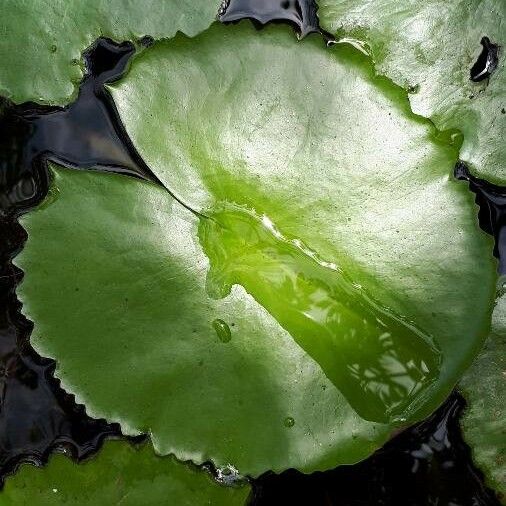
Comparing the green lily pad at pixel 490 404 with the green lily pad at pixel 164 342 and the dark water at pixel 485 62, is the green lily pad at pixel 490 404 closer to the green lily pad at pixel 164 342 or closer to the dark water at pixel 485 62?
the green lily pad at pixel 164 342

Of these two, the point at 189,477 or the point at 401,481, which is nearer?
the point at 189,477

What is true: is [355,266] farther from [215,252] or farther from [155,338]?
[155,338]

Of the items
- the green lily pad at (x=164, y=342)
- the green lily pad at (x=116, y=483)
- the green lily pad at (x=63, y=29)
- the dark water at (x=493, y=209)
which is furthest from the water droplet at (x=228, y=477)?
the green lily pad at (x=63, y=29)

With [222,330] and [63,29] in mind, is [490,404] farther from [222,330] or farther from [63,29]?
[63,29]

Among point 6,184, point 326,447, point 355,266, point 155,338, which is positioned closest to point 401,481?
point 326,447

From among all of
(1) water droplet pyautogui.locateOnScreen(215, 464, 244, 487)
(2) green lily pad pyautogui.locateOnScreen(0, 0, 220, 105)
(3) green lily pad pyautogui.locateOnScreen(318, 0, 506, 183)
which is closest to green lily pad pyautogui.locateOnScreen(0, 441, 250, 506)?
(1) water droplet pyautogui.locateOnScreen(215, 464, 244, 487)

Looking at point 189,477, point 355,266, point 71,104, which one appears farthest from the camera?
point 71,104
